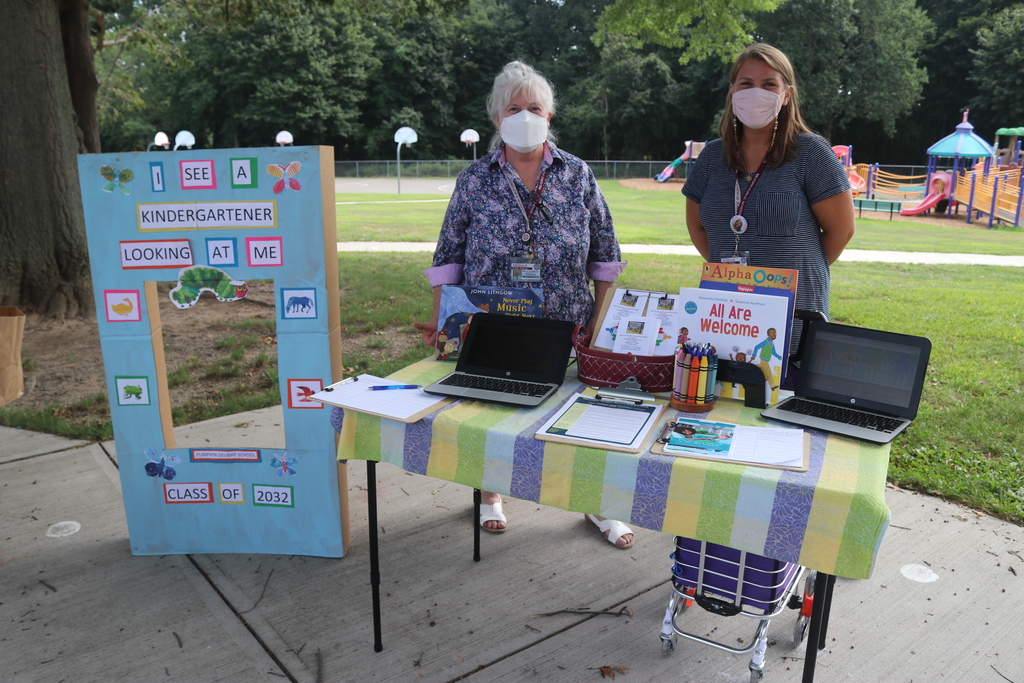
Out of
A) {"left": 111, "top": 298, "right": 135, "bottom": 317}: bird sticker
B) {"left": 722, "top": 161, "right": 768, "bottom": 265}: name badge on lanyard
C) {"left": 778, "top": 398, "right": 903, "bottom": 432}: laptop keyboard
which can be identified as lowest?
{"left": 778, "top": 398, "right": 903, "bottom": 432}: laptop keyboard

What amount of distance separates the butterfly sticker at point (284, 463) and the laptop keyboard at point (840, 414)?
1879mm

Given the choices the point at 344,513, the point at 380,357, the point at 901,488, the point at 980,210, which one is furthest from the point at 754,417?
the point at 980,210

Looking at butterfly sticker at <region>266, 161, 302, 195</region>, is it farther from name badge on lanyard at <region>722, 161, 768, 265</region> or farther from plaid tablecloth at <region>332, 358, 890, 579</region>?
name badge on lanyard at <region>722, 161, 768, 265</region>

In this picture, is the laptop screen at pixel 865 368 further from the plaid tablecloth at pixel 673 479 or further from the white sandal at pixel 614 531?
the white sandal at pixel 614 531

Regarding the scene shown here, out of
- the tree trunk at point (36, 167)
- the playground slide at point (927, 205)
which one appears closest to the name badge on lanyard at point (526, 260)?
the tree trunk at point (36, 167)

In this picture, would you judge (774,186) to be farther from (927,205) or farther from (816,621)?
(927,205)

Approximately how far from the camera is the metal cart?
210 cm

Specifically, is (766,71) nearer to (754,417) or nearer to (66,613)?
(754,417)

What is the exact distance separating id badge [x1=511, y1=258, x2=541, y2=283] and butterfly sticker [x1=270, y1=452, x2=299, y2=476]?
3.81ft

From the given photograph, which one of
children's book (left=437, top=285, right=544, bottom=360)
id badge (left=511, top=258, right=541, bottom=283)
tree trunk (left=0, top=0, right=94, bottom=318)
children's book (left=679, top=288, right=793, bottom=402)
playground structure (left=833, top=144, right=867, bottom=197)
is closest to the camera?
children's book (left=679, top=288, right=793, bottom=402)

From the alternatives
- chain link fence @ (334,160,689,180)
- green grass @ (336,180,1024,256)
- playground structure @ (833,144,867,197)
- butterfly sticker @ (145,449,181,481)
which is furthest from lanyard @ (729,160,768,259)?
chain link fence @ (334,160,689,180)

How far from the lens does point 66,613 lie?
2635mm

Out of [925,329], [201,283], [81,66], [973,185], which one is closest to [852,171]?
[973,185]

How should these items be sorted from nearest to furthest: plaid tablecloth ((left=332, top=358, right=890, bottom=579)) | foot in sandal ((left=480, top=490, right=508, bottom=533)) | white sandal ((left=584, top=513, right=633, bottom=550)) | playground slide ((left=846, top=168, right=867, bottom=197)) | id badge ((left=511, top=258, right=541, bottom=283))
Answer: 1. plaid tablecloth ((left=332, top=358, right=890, bottom=579))
2. id badge ((left=511, top=258, right=541, bottom=283))
3. white sandal ((left=584, top=513, right=633, bottom=550))
4. foot in sandal ((left=480, top=490, right=508, bottom=533))
5. playground slide ((left=846, top=168, right=867, bottom=197))
